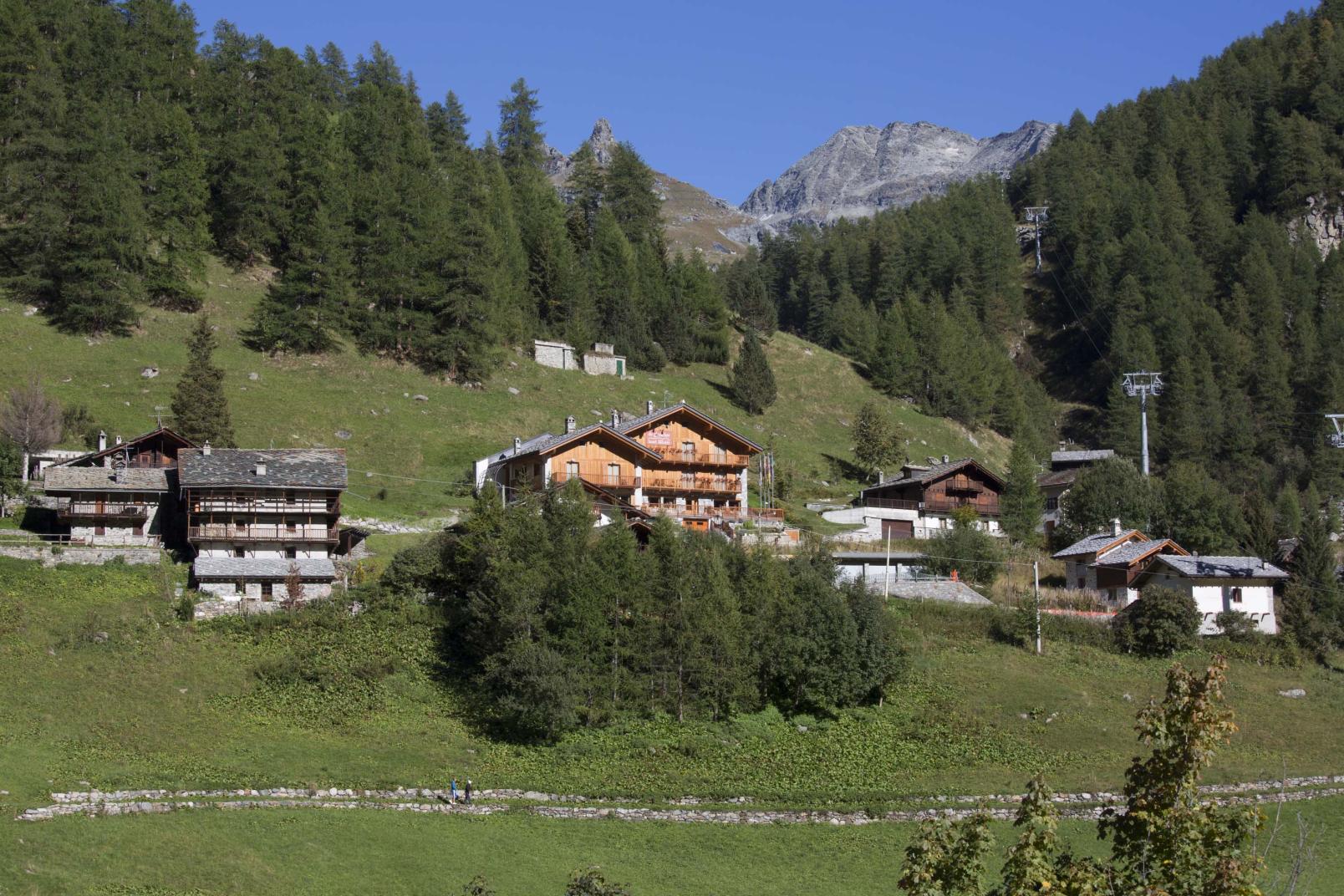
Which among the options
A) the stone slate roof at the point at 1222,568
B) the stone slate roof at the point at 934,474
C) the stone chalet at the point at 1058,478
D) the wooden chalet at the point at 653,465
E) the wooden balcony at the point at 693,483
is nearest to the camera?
the stone slate roof at the point at 1222,568

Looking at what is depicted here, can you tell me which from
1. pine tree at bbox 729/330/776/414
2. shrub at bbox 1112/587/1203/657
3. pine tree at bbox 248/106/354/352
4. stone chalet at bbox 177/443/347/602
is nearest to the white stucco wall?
shrub at bbox 1112/587/1203/657

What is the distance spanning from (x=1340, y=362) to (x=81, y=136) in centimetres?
11746

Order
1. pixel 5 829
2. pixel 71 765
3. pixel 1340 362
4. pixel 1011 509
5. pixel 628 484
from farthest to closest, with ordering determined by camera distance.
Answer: pixel 1340 362
pixel 1011 509
pixel 628 484
pixel 71 765
pixel 5 829

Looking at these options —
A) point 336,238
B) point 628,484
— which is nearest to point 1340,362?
point 628,484

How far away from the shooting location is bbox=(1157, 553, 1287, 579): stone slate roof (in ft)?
227

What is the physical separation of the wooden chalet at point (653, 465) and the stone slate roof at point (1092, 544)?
55.5ft

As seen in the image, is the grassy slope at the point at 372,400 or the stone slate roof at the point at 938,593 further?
the grassy slope at the point at 372,400

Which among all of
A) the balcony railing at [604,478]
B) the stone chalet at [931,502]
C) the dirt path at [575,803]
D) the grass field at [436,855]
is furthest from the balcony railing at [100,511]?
the stone chalet at [931,502]

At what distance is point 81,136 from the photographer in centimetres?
9469

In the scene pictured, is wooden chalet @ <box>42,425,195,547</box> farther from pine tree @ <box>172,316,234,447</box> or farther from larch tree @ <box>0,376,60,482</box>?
pine tree @ <box>172,316,234,447</box>

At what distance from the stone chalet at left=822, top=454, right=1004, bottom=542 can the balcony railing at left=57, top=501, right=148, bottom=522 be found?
42820 mm

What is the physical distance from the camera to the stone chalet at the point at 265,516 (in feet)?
195

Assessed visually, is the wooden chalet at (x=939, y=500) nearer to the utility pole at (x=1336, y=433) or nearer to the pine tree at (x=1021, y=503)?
the pine tree at (x=1021, y=503)

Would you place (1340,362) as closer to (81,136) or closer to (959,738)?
(959,738)
